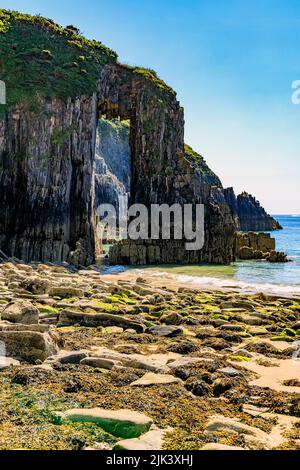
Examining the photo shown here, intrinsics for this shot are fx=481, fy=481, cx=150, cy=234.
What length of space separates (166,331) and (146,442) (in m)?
6.52

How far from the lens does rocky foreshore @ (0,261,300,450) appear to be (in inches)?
195

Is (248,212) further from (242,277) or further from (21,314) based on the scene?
(21,314)

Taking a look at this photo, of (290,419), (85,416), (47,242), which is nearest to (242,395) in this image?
(290,419)

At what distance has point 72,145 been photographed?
36.2m

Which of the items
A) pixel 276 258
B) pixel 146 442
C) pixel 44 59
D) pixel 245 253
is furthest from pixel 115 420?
pixel 245 253

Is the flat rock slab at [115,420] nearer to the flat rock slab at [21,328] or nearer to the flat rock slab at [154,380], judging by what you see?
the flat rock slab at [154,380]

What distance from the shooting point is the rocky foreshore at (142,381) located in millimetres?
4961

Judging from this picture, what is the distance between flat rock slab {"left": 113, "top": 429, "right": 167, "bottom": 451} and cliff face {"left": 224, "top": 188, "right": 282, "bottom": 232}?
456ft

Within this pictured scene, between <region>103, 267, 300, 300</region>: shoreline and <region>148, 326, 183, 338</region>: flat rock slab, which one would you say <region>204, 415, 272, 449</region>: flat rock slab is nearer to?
<region>148, 326, 183, 338</region>: flat rock slab

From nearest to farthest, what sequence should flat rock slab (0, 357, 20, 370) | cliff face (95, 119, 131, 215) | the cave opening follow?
flat rock slab (0, 357, 20, 370) < the cave opening < cliff face (95, 119, 131, 215)

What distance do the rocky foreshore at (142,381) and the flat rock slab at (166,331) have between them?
25 millimetres

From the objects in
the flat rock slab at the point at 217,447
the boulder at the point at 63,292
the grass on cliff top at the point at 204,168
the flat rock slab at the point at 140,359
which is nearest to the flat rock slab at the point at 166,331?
the flat rock slab at the point at 140,359

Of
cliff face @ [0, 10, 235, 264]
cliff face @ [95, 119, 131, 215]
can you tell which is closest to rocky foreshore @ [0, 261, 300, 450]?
cliff face @ [0, 10, 235, 264]

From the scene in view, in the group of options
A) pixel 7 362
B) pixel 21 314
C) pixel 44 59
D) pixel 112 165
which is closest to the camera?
pixel 7 362
